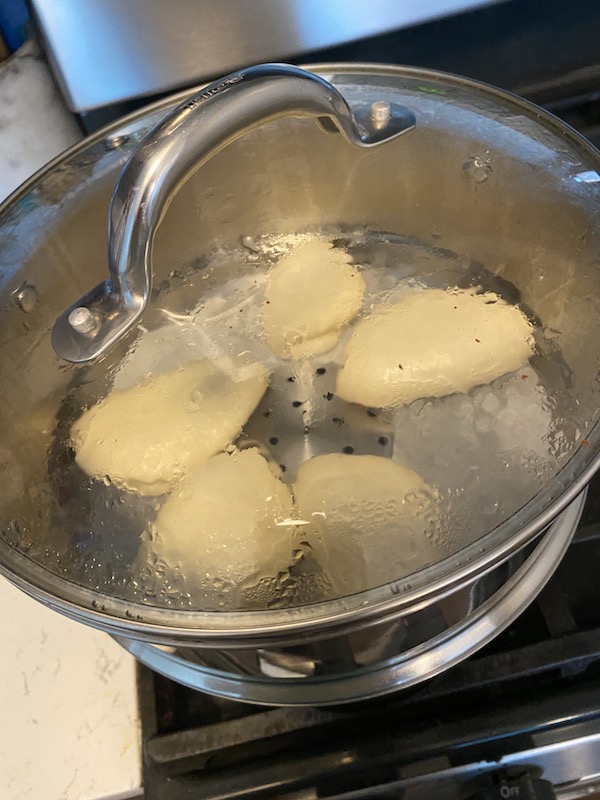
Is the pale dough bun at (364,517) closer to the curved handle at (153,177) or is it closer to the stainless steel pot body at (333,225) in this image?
the stainless steel pot body at (333,225)

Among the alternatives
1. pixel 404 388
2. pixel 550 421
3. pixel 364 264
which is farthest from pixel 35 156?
pixel 550 421

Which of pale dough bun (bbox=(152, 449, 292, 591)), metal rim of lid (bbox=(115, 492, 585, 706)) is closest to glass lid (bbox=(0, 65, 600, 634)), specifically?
pale dough bun (bbox=(152, 449, 292, 591))

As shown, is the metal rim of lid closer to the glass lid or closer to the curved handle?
the glass lid

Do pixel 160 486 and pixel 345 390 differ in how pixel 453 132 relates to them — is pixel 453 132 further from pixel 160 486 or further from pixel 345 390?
pixel 160 486

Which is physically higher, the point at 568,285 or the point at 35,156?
the point at 35,156

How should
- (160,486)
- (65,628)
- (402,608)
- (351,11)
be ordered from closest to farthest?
(402,608), (160,486), (65,628), (351,11)
